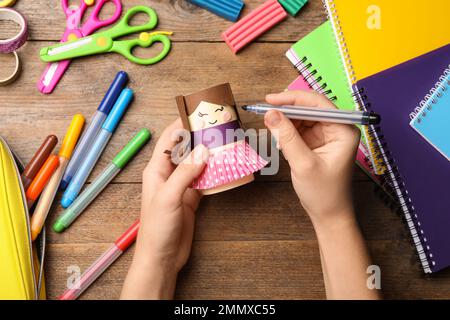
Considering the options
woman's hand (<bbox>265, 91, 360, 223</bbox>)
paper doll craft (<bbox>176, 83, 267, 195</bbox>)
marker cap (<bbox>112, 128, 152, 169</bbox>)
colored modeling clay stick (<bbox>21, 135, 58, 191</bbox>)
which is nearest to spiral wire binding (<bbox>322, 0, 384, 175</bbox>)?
woman's hand (<bbox>265, 91, 360, 223</bbox>)

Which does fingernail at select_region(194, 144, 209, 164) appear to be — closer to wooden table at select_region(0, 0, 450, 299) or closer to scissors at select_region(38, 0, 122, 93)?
wooden table at select_region(0, 0, 450, 299)

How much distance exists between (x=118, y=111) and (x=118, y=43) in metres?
0.12

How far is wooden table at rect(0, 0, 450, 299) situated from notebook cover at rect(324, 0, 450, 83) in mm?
69

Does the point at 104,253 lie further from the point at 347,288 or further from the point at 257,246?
the point at 347,288

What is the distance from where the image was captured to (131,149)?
2.47ft

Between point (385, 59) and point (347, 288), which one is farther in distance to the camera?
point (385, 59)

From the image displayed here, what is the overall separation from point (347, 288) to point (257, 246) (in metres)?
0.16

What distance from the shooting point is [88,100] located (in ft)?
2.56

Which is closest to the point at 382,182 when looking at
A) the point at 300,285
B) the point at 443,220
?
the point at 443,220

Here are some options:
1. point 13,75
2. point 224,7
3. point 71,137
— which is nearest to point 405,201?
point 224,7

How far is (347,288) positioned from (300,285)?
0.10 metres
